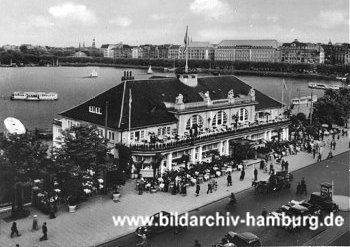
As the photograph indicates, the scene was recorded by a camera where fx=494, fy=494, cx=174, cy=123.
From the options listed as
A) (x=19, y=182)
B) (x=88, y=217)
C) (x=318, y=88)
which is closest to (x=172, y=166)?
(x=88, y=217)

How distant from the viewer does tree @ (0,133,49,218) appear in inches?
1158

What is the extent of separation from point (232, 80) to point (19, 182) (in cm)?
3320

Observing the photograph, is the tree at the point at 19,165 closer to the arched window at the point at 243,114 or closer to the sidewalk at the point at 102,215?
the sidewalk at the point at 102,215

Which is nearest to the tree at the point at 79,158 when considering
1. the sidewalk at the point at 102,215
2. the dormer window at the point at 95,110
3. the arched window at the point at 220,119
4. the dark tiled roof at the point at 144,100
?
the sidewalk at the point at 102,215

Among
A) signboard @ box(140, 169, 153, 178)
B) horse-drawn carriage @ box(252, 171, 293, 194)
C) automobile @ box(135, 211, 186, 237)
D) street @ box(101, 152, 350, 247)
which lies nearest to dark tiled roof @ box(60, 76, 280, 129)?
signboard @ box(140, 169, 153, 178)

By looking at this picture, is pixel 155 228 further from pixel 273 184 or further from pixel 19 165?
pixel 273 184

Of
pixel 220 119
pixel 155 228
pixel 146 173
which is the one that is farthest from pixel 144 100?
pixel 155 228

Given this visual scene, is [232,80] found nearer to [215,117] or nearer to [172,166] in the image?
[215,117]

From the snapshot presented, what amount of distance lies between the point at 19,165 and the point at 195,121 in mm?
20802

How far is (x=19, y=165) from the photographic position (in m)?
30.2

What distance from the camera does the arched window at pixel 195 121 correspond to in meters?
46.7

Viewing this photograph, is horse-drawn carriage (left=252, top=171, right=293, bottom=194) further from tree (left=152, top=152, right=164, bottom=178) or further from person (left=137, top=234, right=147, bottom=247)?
person (left=137, top=234, right=147, bottom=247)

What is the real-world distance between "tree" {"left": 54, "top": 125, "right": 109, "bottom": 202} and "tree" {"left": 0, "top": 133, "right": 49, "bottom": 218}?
1330 mm

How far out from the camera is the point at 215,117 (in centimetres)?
4925
